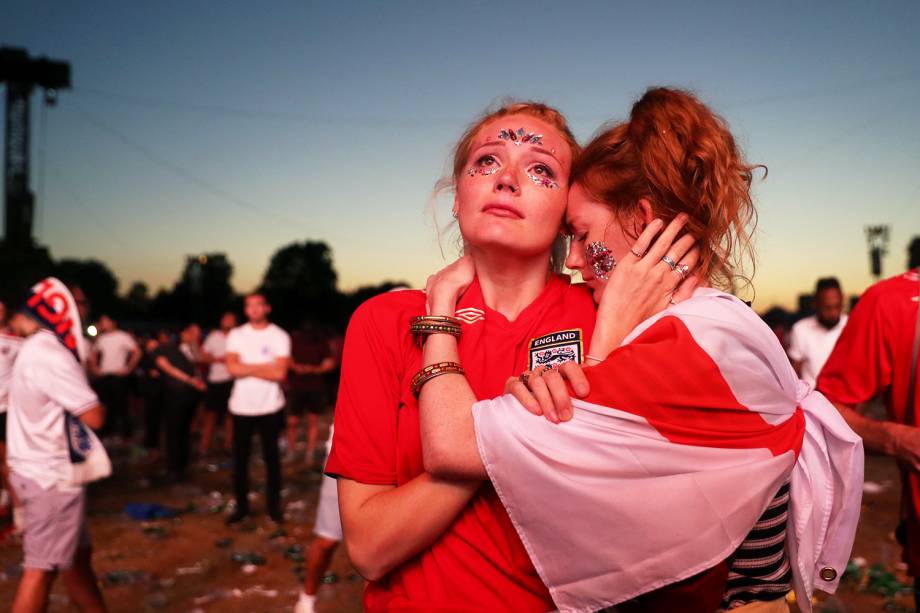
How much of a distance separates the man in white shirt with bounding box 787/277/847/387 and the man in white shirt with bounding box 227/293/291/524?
19.8ft

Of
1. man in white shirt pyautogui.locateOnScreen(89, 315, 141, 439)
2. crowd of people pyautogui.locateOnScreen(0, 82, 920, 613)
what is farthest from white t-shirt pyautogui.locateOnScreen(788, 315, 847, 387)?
man in white shirt pyautogui.locateOnScreen(89, 315, 141, 439)

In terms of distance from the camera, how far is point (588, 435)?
1507mm

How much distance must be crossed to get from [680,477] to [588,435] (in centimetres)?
21

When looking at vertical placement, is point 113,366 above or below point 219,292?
below

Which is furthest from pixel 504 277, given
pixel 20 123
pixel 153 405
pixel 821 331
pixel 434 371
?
pixel 20 123

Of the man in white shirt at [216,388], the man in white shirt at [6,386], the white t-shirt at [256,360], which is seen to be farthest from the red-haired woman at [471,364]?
the man in white shirt at [216,388]

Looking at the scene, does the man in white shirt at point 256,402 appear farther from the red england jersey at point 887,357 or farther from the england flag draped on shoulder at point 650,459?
the england flag draped on shoulder at point 650,459

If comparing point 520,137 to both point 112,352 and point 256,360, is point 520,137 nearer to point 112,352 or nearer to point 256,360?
point 256,360

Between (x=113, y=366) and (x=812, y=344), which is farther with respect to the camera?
(x=113, y=366)

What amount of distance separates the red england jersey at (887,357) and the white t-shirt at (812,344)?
5.09 metres

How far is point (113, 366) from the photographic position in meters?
13.8

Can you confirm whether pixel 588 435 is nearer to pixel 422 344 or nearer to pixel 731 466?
pixel 731 466

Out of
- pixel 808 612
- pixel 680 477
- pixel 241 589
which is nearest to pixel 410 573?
pixel 680 477

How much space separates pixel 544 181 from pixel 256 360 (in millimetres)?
7139
